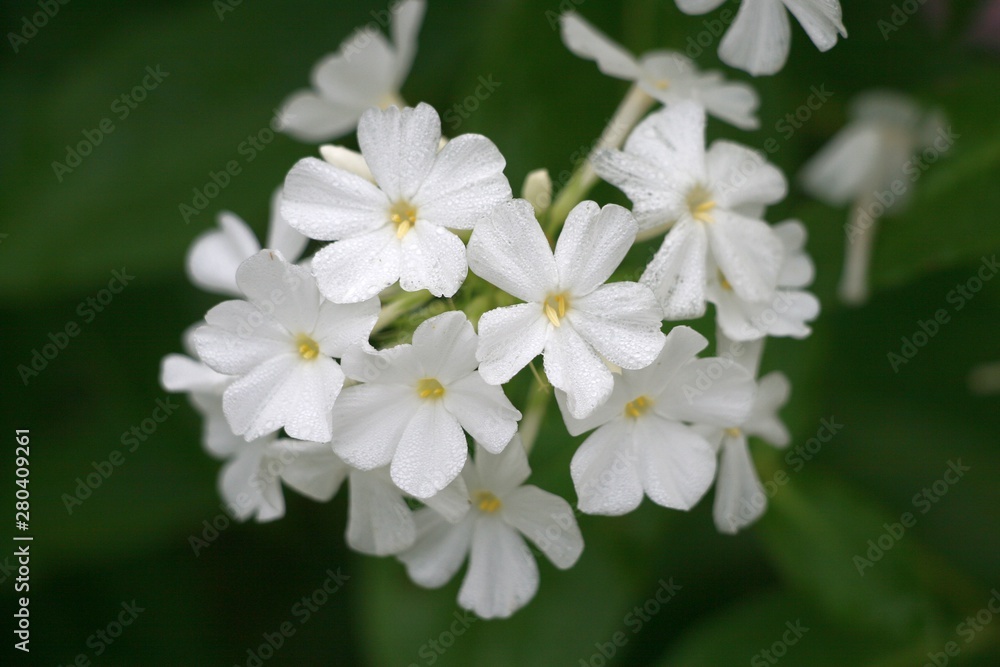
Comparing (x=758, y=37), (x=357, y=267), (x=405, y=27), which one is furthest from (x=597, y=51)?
(x=357, y=267)

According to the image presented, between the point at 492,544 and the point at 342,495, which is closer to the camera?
the point at 492,544

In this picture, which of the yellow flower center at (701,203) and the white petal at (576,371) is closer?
the white petal at (576,371)

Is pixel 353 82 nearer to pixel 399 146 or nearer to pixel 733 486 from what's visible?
pixel 399 146

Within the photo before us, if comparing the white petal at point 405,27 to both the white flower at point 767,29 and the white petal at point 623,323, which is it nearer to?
the white flower at point 767,29

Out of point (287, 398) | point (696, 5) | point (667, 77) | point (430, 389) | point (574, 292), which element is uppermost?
point (696, 5)

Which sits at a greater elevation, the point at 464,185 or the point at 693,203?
the point at 693,203

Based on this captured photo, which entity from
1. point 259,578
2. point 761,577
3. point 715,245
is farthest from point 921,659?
point 259,578

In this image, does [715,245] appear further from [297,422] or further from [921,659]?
[921,659]

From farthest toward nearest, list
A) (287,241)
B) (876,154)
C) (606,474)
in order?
(876,154)
(287,241)
(606,474)

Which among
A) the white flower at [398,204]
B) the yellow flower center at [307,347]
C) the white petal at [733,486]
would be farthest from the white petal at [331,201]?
the white petal at [733,486]
